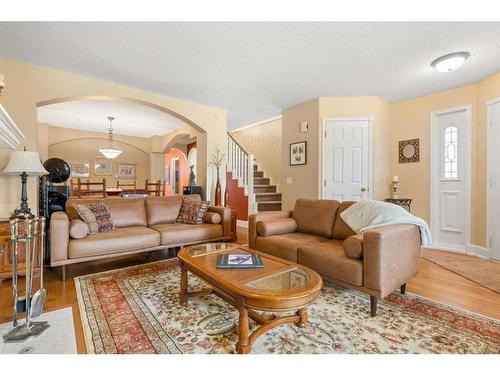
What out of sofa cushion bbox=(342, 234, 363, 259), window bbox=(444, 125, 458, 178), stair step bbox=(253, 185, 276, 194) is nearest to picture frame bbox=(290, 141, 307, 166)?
stair step bbox=(253, 185, 276, 194)

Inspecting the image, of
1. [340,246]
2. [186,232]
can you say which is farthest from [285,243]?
[186,232]

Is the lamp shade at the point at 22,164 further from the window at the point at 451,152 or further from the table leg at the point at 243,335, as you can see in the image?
the window at the point at 451,152

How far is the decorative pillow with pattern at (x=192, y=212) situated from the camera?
3.76 meters

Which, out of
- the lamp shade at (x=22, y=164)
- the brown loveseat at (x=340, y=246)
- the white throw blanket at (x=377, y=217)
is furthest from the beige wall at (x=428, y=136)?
the lamp shade at (x=22, y=164)

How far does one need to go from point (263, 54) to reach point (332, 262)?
231 cm

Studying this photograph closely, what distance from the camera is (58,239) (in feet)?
8.48

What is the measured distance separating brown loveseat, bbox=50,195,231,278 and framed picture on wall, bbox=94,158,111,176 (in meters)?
4.85

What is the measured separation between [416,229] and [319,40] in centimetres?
204

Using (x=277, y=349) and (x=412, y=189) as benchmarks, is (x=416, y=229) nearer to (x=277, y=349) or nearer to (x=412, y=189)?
(x=277, y=349)

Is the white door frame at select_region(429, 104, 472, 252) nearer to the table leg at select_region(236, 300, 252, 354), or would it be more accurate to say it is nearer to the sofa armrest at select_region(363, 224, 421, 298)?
the sofa armrest at select_region(363, 224, 421, 298)

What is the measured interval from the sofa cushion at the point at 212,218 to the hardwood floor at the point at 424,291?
112 cm

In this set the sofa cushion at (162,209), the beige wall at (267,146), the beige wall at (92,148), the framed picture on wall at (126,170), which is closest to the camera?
the sofa cushion at (162,209)

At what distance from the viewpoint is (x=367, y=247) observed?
189 centimetres

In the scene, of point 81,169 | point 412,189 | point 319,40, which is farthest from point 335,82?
point 81,169
